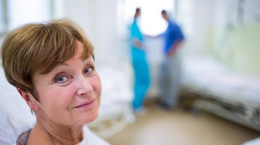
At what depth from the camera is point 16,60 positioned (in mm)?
323

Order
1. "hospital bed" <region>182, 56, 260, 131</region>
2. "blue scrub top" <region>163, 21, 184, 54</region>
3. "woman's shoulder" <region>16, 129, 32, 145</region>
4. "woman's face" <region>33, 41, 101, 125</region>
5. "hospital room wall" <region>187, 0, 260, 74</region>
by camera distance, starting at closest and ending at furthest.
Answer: "woman's face" <region>33, 41, 101, 125</region> < "woman's shoulder" <region>16, 129, 32, 145</region> < "blue scrub top" <region>163, 21, 184, 54</region> < "hospital room wall" <region>187, 0, 260, 74</region> < "hospital bed" <region>182, 56, 260, 131</region>

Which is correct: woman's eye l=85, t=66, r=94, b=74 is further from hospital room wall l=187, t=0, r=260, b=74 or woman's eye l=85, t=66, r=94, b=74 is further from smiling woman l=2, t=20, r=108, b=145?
hospital room wall l=187, t=0, r=260, b=74

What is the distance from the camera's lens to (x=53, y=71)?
0.32 meters

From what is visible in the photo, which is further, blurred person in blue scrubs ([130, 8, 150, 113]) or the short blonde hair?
blurred person in blue scrubs ([130, 8, 150, 113])

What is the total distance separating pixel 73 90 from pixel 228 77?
169 centimetres

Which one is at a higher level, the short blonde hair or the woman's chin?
the short blonde hair

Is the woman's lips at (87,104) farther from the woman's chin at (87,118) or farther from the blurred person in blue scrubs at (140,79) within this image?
the blurred person in blue scrubs at (140,79)

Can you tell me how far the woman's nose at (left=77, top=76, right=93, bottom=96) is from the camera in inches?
A: 12.4

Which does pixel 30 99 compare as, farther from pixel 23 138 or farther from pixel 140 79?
pixel 140 79

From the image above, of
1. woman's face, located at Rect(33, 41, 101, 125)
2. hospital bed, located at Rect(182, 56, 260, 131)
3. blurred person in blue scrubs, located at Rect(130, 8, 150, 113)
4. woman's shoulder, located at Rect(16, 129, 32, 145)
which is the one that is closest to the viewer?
woman's face, located at Rect(33, 41, 101, 125)

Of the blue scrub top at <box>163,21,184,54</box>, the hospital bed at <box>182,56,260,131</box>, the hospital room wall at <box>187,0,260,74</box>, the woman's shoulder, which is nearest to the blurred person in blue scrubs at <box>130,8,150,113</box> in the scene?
the hospital bed at <box>182,56,260,131</box>

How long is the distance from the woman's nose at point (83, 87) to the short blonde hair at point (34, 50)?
43 mm

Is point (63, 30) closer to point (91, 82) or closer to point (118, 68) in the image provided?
point (91, 82)

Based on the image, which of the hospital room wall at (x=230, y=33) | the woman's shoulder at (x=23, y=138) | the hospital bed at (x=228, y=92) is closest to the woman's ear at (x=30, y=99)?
the woman's shoulder at (x=23, y=138)
